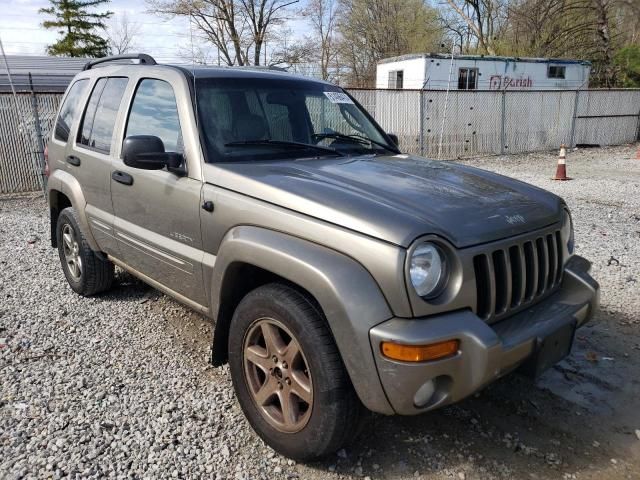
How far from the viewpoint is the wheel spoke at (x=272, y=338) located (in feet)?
8.24

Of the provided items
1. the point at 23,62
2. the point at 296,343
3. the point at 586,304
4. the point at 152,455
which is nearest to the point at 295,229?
the point at 296,343

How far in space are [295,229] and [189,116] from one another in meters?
1.18

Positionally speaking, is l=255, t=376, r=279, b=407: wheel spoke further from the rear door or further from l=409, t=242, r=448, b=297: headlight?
the rear door

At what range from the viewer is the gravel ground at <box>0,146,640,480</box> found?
2.57 meters

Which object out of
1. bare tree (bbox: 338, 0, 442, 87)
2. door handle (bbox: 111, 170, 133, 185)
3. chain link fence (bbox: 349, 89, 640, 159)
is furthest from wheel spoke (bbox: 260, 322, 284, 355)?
bare tree (bbox: 338, 0, 442, 87)

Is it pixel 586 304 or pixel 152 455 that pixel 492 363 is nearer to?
pixel 586 304

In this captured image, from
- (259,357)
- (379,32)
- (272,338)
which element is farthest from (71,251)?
(379,32)

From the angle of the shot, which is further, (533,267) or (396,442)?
(396,442)

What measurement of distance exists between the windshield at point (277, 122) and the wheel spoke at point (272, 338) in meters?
1.04

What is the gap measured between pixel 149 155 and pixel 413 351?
186 cm

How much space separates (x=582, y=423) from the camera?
9.59 feet

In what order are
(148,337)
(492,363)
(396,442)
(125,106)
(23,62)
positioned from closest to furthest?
(492,363)
(396,442)
(125,106)
(148,337)
(23,62)

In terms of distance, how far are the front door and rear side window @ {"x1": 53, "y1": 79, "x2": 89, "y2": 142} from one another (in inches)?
45.3

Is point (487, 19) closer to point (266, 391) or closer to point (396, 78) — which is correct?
point (396, 78)
